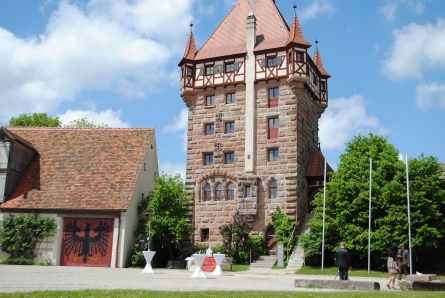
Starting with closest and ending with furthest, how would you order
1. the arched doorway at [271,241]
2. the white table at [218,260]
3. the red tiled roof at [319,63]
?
1. the white table at [218,260]
2. the arched doorway at [271,241]
3. the red tiled roof at [319,63]

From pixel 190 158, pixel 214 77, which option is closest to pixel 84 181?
pixel 190 158

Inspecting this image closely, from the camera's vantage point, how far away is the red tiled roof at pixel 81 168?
107 ft

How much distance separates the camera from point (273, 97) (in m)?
38.4

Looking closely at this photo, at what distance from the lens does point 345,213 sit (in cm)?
3138

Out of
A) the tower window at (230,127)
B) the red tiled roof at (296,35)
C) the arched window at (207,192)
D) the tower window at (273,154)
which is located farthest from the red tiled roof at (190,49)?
the arched window at (207,192)

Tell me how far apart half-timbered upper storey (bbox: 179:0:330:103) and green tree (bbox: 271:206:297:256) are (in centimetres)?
994

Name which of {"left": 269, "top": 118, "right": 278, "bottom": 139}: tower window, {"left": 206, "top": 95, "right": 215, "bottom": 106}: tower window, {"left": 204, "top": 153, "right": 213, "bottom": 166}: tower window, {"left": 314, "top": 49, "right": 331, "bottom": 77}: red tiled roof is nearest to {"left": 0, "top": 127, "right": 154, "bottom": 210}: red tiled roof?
{"left": 204, "top": 153, "right": 213, "bottom": 166}: tower window

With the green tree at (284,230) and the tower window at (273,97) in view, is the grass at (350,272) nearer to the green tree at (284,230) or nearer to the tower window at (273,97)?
the green tree at (284,230)

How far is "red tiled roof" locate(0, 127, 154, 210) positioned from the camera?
32625 millimetres

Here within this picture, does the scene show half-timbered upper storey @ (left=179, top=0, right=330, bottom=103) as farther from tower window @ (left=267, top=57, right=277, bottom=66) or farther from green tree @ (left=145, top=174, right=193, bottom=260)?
green tree @ (left=145, top=174, right=193, bottom=260)

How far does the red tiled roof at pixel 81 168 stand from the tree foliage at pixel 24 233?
91 centimetres

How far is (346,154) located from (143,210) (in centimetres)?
1378

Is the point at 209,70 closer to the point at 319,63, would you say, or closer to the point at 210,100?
the point at 210,100

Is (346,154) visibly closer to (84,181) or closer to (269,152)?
(269,152)
